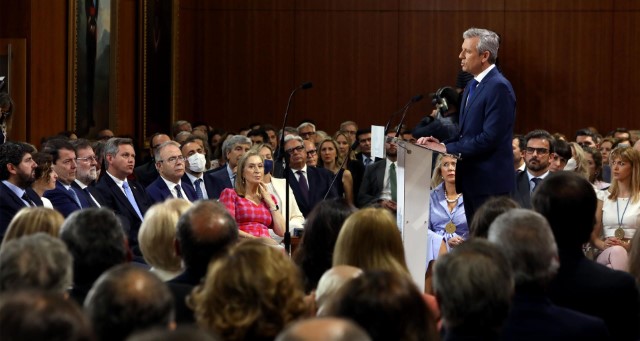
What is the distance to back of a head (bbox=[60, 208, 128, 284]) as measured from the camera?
11.9ft

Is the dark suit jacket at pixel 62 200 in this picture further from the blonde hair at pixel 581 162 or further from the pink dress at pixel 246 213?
the blonde hair at pixel 581 162

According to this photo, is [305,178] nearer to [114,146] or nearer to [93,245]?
[114,146]

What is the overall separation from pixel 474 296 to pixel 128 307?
35.6 inches

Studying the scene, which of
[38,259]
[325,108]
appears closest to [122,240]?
[38,259]

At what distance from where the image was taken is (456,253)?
2873 millimetres

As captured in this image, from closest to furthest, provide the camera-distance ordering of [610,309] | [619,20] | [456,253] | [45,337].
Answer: [45,337] < [456,253] < [610,309] < [619,20]

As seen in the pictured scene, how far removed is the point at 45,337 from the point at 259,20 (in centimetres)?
1461

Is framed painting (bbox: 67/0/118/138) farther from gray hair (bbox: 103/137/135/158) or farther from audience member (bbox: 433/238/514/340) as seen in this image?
audience member (bbox: 433/238/514/340)

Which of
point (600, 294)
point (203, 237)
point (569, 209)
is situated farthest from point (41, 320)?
point (569, 209)

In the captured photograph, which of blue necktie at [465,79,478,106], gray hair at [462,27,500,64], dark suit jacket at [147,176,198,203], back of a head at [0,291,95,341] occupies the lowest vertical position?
dark suit jacket at [147,176,198,203]

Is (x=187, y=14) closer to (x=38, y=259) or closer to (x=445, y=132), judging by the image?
(x=445, y=132)

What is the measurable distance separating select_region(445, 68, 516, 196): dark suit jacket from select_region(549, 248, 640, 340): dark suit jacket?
6.50 feet

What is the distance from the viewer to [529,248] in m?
3.25

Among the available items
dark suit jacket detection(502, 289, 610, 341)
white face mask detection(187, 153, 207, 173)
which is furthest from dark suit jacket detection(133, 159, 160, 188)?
dark suit jacket detection(502, 289, 610, 341)
